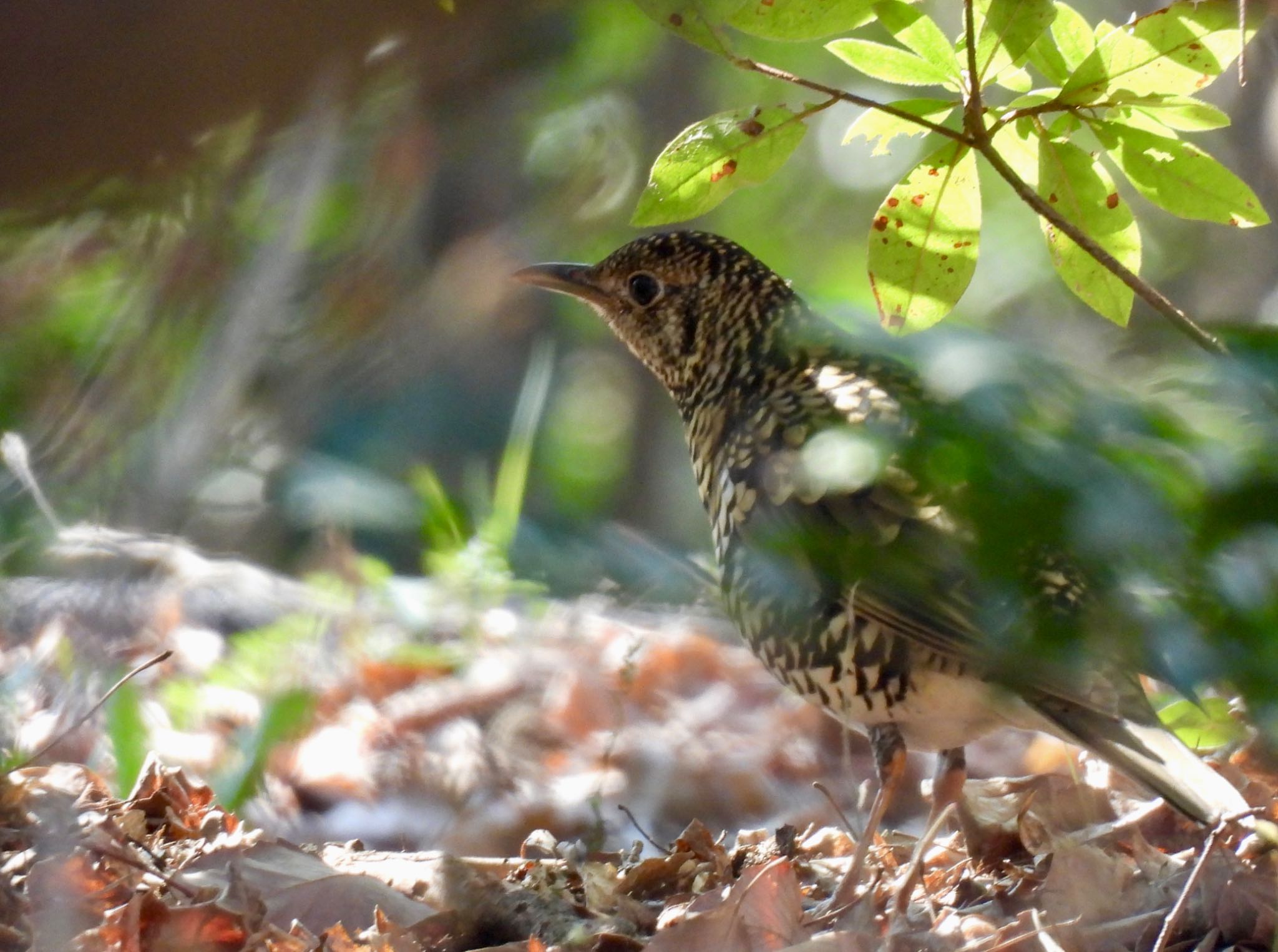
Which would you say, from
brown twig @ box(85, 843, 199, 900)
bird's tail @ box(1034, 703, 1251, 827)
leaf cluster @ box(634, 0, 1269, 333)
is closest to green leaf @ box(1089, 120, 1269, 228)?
leaf cluster @ box(634, 0, 1269, 333)

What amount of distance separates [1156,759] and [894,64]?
1.34 metres

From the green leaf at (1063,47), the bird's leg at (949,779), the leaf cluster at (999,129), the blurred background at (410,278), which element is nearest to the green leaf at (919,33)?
the leaf cluster at (999,129)

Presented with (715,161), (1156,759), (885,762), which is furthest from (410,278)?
(1156,759)

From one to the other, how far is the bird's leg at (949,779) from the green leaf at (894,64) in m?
1.51

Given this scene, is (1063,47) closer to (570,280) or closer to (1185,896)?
(1185,896)

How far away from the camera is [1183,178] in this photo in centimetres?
235

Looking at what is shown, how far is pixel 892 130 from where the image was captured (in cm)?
244

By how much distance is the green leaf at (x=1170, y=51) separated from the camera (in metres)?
2.17

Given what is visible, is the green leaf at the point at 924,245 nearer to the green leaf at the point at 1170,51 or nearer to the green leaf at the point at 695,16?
the green leaf at the point at 1170,51

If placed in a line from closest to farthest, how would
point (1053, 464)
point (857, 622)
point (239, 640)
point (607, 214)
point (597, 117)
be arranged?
point (1053, 464)
point (857, 622)
point (239, 640)
point (607, 214)
point (597, 117)

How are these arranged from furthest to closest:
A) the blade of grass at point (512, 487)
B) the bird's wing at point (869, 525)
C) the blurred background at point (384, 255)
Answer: the blade of grass at point (512, 487)
the bird's wing at point (869, 525)
the blurred background at point (384, 255)

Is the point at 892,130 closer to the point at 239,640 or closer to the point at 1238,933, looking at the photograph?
the point at 1238,933

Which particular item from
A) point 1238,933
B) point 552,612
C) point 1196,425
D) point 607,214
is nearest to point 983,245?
point 607,214

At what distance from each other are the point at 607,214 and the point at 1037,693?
396 cm
